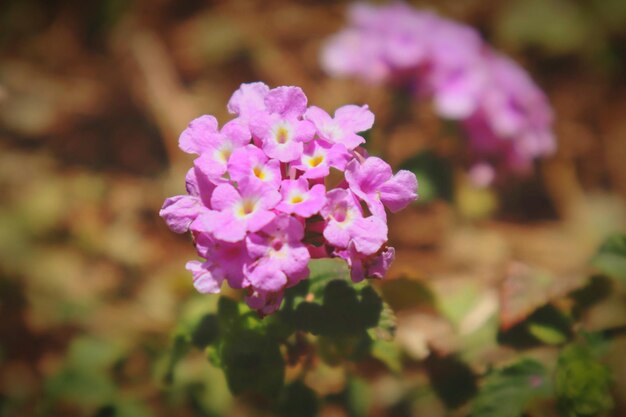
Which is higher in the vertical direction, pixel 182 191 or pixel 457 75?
pixel 457 75

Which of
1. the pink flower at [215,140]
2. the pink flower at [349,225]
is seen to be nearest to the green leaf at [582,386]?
the pink flower at [349,225]

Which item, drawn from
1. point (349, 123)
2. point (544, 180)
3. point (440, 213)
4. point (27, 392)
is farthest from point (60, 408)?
point (544, 180)

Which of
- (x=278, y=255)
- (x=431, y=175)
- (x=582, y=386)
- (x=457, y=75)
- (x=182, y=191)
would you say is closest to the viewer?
(x=278, y=255)

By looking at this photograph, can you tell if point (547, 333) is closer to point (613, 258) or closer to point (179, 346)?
point (613, 258)

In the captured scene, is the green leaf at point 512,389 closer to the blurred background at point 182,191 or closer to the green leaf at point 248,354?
the blurred background at point 182,191

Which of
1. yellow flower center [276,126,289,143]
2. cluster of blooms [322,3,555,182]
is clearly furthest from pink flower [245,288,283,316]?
cluster of blooms [322,3,555,182]

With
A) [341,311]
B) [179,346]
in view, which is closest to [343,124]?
[341,311]
